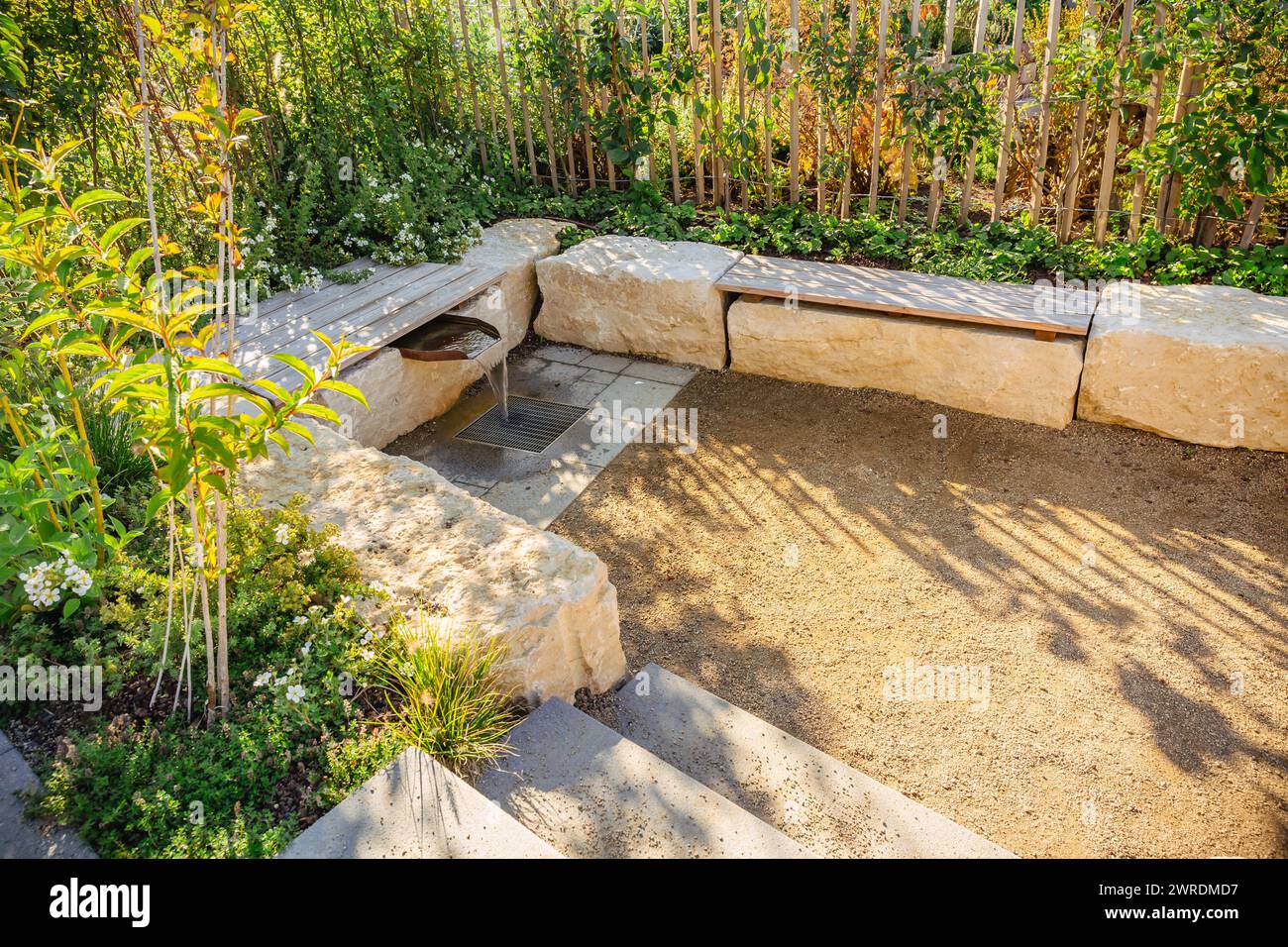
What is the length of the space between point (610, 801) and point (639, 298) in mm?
3539

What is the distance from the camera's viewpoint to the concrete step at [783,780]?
2.59 m

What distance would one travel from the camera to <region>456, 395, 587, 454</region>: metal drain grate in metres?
4.85

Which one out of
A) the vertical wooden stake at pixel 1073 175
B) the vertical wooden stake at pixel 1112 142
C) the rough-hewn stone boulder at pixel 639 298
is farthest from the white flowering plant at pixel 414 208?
the vertical wooden stake at pixel 1112 142

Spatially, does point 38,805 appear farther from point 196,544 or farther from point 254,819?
point 196,544

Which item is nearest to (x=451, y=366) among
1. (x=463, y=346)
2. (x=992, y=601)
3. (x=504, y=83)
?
(x=463, y=346)

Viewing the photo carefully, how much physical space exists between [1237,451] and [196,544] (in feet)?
14.5

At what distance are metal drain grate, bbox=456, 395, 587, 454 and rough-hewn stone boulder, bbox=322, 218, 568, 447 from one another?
0.96 feet

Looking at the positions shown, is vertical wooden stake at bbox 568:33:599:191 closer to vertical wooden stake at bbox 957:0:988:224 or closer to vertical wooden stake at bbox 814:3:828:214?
vertical wooden stake at bbox 814:3:828:214

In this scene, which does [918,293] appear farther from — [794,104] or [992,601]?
[992,601]

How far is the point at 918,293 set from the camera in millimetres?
4793

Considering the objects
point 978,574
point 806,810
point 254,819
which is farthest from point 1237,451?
point 254,819

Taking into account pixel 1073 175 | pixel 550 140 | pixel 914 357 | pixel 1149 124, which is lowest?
pixel 914 357

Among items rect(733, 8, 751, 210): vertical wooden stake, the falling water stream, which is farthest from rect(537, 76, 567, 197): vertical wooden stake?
the falling water stream
